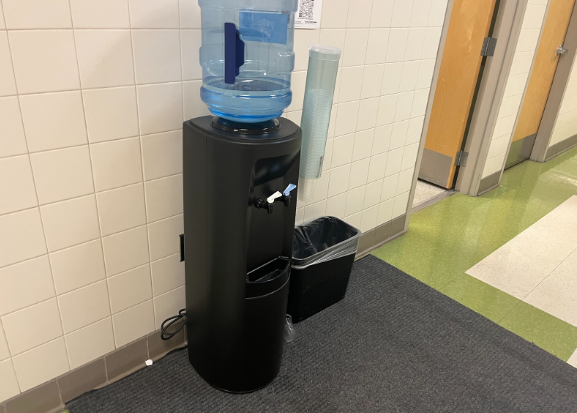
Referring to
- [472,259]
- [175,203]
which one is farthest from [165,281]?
[472,259]

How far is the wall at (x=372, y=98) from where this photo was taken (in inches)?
→ 73.5

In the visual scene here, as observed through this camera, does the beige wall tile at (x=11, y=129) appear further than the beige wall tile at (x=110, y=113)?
No

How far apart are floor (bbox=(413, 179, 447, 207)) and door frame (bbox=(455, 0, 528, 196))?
19 centimetres

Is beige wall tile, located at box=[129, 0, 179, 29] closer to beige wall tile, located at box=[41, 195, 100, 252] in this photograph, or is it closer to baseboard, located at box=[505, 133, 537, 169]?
beige wall tile, located at box=[41, 195, 100, 252]

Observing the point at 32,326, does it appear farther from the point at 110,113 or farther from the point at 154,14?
the point at 154,14

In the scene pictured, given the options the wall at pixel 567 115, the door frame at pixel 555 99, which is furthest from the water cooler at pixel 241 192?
the wall at pixel 567 115

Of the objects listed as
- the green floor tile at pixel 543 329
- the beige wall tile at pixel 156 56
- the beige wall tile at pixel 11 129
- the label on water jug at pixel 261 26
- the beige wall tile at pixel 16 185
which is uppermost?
the label on water jug at pixel 261 26

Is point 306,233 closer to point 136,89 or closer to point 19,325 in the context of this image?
point 136,89

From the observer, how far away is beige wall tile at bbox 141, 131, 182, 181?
4.74 feet

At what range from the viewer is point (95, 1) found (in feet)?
3.88

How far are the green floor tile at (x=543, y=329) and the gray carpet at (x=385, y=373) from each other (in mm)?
76

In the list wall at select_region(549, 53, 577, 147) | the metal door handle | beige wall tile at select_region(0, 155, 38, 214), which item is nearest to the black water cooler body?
beige wall tile at select_region(0, 155, 38, 214)

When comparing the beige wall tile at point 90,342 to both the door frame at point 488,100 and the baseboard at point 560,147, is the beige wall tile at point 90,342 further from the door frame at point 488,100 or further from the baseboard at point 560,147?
the baseboard at point 560,147

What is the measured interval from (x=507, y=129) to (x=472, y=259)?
1.41m
